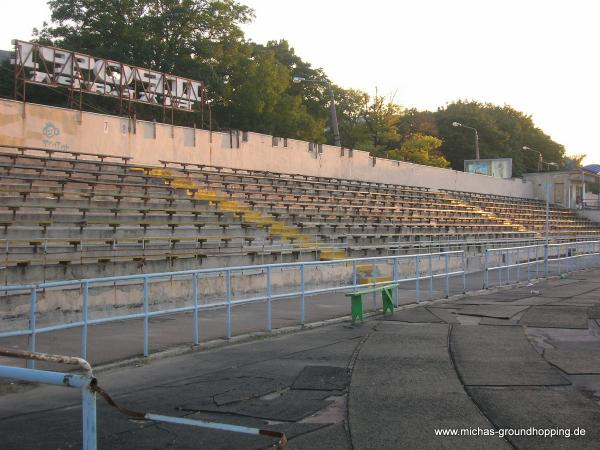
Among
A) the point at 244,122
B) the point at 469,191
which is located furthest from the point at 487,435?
the point at 244,122

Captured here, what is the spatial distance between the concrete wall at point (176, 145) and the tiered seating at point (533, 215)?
19.8 feet

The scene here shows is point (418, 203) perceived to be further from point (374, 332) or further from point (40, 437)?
point (40, 437)

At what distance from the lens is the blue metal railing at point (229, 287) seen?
8320 millimetres

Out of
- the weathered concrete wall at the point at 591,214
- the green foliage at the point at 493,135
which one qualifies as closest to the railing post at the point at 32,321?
the weathered concrete wall at the point at 591,214


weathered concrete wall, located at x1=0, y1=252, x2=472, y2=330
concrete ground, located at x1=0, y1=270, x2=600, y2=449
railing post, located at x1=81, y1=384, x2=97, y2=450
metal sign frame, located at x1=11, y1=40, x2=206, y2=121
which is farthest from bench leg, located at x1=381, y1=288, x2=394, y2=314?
metal sign frame, located at x1=11, y1=40, x2=206, y2=121

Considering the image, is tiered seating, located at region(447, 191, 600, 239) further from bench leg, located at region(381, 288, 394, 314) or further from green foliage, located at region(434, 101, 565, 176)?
bench leg, located at region(381, 288, 394, 314)

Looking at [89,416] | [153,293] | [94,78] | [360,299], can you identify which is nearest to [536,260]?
[360,299]

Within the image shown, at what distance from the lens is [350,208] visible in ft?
87.7

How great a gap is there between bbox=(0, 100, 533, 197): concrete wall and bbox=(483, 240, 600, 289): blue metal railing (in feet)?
35.0

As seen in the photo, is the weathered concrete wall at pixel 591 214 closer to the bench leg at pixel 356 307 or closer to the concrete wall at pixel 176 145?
the concrete wall at pixel 176 145

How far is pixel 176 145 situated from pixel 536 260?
1420 cm

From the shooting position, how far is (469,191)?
146 ft

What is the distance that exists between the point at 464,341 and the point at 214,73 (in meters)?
38.4

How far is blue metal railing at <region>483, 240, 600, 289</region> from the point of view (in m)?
20.6
